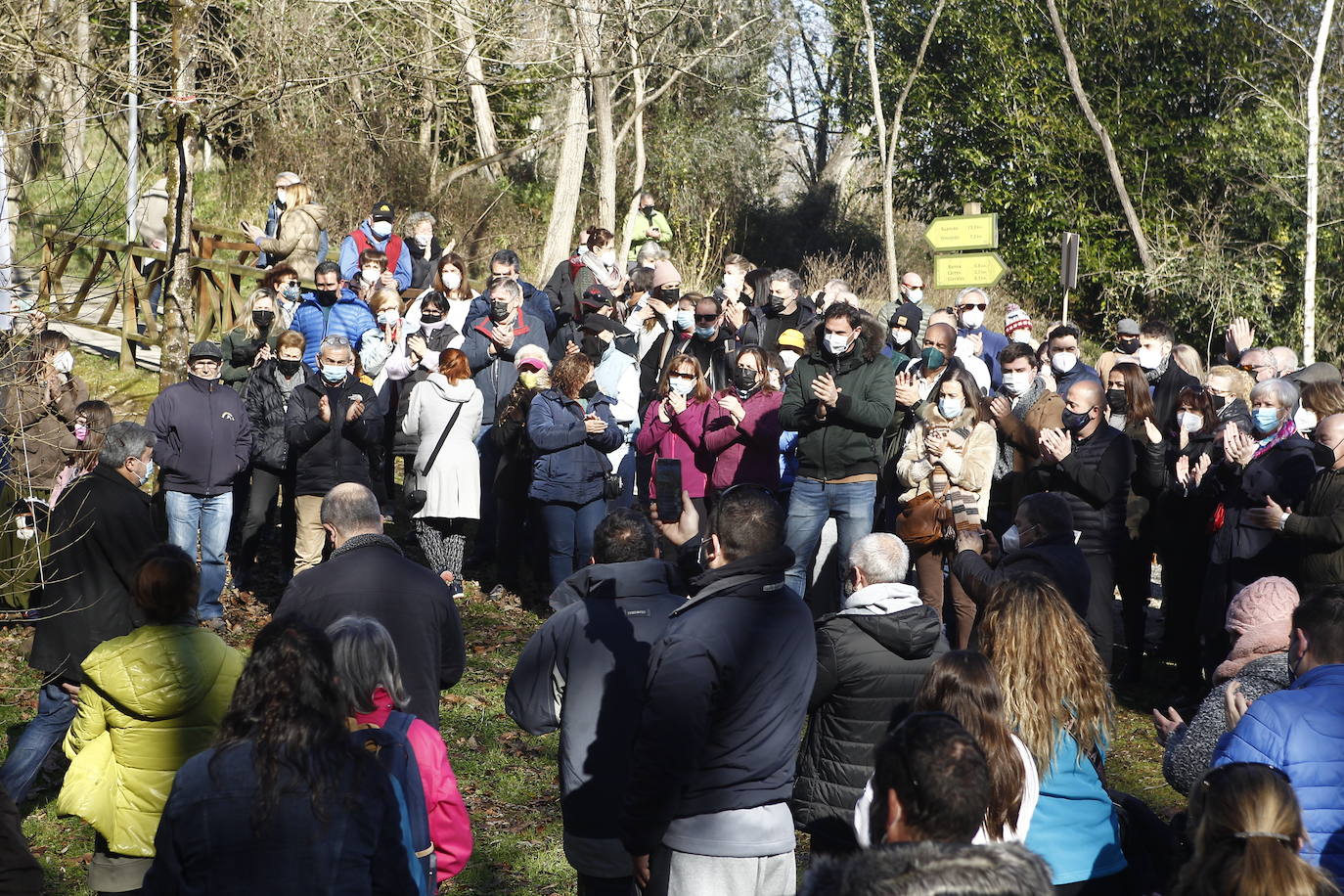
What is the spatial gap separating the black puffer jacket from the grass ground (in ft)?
5.90

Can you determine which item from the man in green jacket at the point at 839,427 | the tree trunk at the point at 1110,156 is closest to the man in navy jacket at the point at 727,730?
the man in green jacket at the point at 839,427

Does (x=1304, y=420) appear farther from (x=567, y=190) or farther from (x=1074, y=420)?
(x=567, y=190)

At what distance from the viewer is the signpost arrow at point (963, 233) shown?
52.7 ft

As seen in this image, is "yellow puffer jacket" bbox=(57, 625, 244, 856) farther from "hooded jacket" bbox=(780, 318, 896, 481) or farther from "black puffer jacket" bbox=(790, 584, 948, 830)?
"hooded jacket" bbox=(780, 318, 896, 481)

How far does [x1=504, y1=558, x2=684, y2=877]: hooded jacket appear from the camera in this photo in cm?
464

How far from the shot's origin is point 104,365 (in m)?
15.4

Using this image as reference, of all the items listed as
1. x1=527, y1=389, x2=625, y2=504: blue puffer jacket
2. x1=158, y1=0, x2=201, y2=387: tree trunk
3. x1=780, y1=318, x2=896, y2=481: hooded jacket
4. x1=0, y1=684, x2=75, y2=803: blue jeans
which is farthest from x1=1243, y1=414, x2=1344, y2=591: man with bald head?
x1=158, y1=0, x2=201, y2=387: tree trunk

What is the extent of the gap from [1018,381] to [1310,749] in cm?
603

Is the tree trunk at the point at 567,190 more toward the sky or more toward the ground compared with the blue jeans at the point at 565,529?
more toward the sky

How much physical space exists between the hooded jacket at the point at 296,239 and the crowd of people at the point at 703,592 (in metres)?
1.79

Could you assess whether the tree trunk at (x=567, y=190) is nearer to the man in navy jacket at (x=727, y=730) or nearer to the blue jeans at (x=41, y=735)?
the blue jeans at (x=41, y=735)

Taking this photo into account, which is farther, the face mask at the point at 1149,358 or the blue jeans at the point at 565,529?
the face mask at the point at 1149,358

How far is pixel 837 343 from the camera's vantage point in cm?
859

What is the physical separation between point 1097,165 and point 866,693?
24191 millimetres
